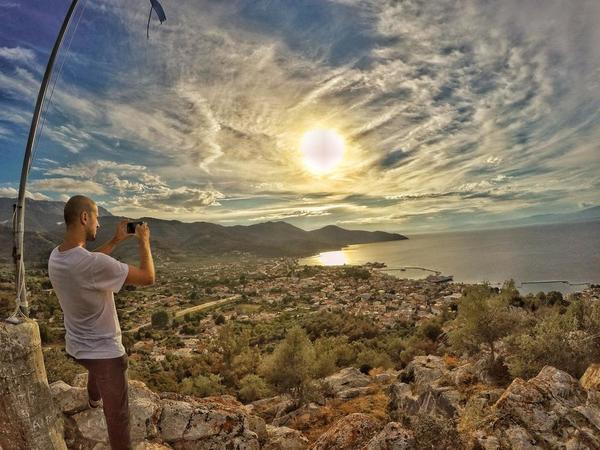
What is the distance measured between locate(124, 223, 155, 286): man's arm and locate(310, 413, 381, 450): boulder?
525cm

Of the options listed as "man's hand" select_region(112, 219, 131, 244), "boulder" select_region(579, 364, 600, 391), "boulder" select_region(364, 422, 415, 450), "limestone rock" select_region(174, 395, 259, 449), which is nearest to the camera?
"man's hand" select_region(112, 219, 131, 244)

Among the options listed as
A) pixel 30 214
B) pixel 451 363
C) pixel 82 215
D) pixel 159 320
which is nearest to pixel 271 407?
pixel 451 363

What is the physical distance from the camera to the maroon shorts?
2926 mm

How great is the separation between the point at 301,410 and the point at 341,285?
81.7 metres

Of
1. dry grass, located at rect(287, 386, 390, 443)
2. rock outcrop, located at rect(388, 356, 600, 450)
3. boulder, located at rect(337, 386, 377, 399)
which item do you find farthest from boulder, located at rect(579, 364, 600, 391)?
boulder, located at rect(337, 386, 377, 399)

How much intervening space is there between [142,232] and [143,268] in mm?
377

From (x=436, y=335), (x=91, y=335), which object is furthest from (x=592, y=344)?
(x=436, y=335)

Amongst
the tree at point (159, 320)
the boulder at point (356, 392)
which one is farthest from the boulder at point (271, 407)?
the tree at point (159, 320)

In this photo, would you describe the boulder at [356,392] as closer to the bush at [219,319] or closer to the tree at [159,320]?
the bush at [219,319]

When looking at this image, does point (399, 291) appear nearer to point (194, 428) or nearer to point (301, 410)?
point (301, 410)

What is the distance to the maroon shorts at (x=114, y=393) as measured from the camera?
115 inches

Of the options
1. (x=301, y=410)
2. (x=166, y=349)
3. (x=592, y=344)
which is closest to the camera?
(x=592, y=344)

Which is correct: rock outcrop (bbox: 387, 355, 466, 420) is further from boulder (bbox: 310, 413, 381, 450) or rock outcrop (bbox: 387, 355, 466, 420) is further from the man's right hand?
the man's right hand

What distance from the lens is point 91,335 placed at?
286 cm
